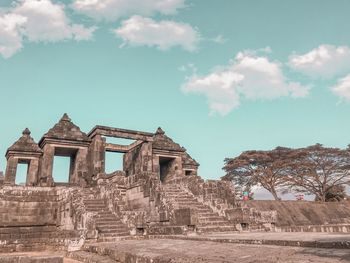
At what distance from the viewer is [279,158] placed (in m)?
37.0

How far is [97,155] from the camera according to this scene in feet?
65.7

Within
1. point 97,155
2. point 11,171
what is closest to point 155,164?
point 97,155

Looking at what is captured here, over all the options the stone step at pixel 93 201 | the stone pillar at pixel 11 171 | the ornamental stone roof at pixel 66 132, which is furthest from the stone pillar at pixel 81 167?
the stone step at pixel 93 201

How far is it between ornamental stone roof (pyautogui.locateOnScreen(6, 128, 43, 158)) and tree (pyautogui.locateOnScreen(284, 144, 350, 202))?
29.2 m

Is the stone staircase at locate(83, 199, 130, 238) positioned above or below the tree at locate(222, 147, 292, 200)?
below

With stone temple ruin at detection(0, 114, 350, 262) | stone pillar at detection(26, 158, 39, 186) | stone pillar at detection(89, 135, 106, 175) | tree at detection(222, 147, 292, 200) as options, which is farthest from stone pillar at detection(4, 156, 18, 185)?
tree at detection(222, 147, 292, 200)

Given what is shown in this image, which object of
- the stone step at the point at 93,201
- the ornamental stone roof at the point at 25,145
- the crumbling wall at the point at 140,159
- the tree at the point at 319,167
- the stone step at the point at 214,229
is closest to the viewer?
the stone step at the point at 214,229

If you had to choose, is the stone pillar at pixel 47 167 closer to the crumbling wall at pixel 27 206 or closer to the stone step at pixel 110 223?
the crumbling wall at pixel 27 206

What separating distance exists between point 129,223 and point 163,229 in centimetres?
161

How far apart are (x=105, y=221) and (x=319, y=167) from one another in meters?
32.9

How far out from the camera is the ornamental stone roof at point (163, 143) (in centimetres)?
2477

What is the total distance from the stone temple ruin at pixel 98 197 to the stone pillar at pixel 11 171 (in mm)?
65

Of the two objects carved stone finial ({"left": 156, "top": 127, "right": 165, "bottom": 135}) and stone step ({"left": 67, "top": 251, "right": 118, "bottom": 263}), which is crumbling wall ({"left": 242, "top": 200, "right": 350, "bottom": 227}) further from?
stone step ({"left": 67, "top": 251, "right": 118, "bottom": 263})

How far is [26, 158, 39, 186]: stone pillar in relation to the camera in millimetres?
20562
